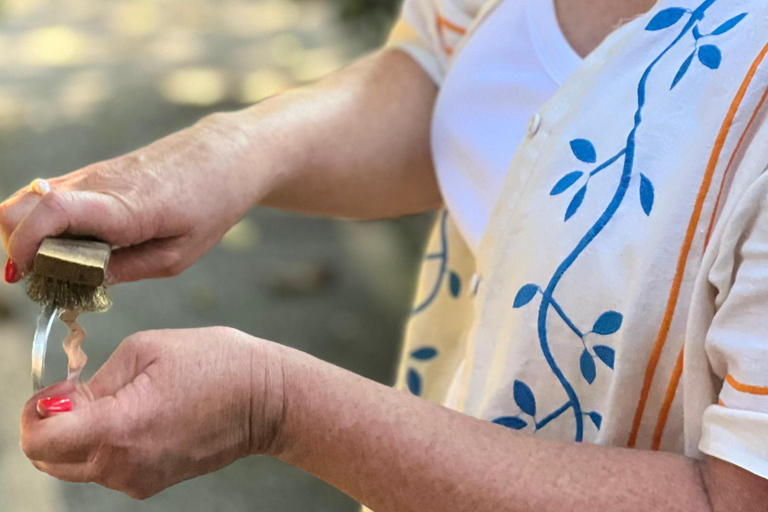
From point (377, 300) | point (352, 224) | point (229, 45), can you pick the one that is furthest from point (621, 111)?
point (229, 45)

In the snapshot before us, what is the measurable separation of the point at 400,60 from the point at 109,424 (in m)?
0.61

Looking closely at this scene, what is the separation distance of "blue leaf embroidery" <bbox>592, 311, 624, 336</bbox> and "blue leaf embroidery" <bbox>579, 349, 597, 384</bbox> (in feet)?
0.07

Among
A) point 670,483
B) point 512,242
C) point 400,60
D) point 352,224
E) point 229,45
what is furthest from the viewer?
point 229,45

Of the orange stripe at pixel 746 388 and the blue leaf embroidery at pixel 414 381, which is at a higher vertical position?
the orange stripe at pixel 746 388

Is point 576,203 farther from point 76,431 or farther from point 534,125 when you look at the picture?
point 76,431

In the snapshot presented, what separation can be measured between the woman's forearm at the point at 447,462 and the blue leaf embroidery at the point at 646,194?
18 cm

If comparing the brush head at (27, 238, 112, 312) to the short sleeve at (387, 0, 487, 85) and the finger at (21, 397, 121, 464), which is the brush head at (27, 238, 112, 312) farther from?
the short sleeve at (387, 0, 487, 85)

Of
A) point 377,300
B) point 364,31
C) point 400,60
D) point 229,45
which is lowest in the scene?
point 377,300

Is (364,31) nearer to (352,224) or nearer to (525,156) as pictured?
(352,224)

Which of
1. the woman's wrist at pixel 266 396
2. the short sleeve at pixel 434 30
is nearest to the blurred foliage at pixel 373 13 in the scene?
the short sleeve at pixel 434 30

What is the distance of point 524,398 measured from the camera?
0.68 meters

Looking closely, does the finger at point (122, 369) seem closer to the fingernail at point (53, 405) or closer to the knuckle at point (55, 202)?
the fingernail at point (53, 405)

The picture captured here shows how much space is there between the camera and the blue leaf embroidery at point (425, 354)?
3.24 ft

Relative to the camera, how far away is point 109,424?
1.92 feet
